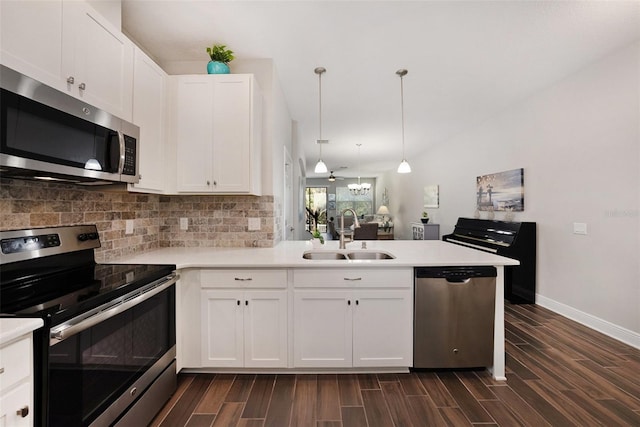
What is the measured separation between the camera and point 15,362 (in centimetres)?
92

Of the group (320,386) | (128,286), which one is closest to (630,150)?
(320,386)

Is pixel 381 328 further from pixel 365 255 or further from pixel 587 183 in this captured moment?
pixel 587 183

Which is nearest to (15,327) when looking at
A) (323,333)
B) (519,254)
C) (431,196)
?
(323,333)

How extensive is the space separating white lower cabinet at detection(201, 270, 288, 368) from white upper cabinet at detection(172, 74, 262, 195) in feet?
2.58

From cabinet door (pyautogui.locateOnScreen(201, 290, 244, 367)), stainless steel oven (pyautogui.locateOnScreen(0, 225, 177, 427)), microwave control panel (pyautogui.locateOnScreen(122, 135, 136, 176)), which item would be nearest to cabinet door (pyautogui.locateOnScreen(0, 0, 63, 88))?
microwave control panel (pyautogui.locateOnScreen(122, 135, 136, 176))

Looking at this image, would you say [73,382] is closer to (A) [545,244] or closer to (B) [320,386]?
(B) [320,386]

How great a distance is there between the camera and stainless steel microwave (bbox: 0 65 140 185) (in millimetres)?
1071

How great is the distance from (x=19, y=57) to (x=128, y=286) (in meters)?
1.06

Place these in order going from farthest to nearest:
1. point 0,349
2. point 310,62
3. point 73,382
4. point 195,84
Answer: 1. point 310,62
2. point 195,84
3. point 73,382
4. point 0,349

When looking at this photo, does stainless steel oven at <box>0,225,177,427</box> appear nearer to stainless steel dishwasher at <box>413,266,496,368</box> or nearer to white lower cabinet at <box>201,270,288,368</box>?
white lower cabinet at <box>201,270,288,368</box>

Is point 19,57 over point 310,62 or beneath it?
beneath

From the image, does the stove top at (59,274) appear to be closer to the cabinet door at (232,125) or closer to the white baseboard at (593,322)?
the cabinet door at (232,125)

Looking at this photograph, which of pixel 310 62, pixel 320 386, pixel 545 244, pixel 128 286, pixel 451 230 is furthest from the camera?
pixel 451 230

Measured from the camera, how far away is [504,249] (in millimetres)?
3736
